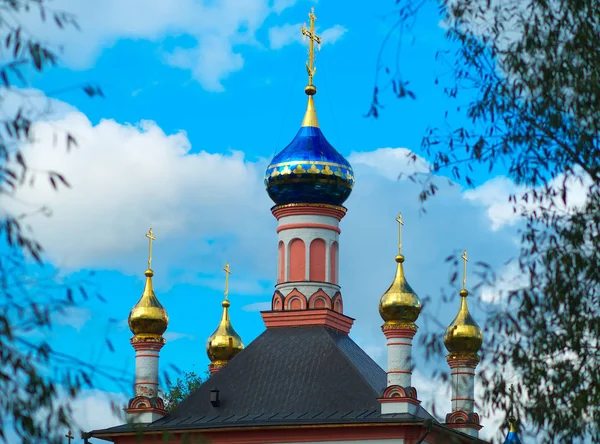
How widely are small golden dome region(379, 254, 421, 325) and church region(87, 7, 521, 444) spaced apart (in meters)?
0.02

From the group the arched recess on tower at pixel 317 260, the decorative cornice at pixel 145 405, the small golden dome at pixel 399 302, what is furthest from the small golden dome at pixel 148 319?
the small golden dome at pixel 399 302

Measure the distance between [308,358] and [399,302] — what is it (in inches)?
76.5

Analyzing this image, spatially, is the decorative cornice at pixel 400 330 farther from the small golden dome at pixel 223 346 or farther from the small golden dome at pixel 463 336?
the small golden dome at pixel 223 346

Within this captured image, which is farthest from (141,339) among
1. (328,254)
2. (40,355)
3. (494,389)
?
(40,355)

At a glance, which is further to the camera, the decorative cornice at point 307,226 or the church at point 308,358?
the decorative cornice at point 307,226

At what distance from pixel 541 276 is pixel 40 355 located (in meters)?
4.63

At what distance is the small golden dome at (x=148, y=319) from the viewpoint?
1105 inches

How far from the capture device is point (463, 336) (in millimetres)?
28734

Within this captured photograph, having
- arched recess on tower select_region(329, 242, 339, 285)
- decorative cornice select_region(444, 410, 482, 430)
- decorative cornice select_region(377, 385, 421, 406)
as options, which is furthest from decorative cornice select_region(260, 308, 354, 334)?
decorative cornice select_region(377, 385, 421, 406)

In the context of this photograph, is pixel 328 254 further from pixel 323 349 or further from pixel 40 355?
pixel 40 355

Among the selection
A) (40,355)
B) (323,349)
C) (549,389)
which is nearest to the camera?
(40,355)

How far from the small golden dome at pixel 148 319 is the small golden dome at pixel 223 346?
209cm

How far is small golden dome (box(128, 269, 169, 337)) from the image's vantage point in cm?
2806

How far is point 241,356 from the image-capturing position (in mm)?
27578
